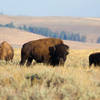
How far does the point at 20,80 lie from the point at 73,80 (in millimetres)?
1213

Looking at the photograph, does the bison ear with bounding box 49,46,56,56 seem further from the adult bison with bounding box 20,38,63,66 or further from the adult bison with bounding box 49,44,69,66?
the adult bison with bounding box 20,38,63,66

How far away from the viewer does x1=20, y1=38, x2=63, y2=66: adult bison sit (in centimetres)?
1417

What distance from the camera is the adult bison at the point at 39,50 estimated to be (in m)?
14.2

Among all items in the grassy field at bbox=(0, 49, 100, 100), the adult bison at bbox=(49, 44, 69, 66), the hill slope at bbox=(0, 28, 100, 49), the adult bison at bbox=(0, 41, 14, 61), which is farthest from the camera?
the hill slope at bbox=(0, 28, 100, 49)

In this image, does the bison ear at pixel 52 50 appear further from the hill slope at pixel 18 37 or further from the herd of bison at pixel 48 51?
the hill slope at pixel 18 37

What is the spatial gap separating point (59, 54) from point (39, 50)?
121cm

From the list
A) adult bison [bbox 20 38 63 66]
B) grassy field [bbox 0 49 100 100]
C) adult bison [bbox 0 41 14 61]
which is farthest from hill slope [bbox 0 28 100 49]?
grassy field [bbox 0 49 100 100]

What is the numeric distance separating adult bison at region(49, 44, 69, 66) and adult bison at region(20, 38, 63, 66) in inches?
13.9

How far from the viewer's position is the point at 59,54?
44.2 ft

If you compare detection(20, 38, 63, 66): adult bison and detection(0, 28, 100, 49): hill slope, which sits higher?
detection(20, 38, 63, 66): adult bison

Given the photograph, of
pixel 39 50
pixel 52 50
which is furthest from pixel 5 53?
pixel 52 50

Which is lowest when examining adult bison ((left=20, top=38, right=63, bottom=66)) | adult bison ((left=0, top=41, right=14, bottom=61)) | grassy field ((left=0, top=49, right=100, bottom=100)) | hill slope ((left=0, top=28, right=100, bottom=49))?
hill slope ((left=0, top=28, right=100, bottom=49))

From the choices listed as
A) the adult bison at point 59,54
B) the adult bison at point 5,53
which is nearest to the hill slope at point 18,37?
the adult bison at point 5,53

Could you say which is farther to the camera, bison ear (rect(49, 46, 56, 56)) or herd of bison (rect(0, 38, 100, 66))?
bison ear (rect(49, 46, 56, 56))
